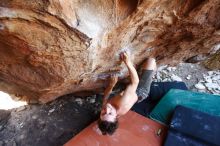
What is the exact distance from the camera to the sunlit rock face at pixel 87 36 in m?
2.00

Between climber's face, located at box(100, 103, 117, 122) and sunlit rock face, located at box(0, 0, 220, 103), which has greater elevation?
sunlit rock face, located at box(0, 0, 220, 103)

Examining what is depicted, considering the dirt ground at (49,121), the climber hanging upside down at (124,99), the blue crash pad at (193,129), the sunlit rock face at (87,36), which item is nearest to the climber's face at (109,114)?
the climber hanging upside down at (124,99)

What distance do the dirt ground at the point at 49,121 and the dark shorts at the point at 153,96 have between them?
61 cm

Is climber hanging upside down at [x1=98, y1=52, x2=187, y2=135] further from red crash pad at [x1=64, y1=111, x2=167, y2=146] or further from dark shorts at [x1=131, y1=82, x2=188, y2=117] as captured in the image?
red crash pad at [x1=64, y1=111, x2=167, y2=146]

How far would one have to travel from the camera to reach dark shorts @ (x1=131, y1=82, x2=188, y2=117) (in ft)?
12.3

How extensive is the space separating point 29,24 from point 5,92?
69.8 inches

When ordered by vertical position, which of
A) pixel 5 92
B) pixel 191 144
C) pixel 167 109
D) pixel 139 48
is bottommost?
pixel 191 144

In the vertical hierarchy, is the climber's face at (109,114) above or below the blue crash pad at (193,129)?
above

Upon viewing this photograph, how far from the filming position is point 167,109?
3.60 meters

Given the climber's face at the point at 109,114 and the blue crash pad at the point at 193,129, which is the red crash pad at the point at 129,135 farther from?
the climber's face at the point at 109,114

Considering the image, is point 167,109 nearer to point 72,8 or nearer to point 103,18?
point 103,18

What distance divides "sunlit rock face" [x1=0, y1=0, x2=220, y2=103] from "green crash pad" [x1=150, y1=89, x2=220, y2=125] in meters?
0.64

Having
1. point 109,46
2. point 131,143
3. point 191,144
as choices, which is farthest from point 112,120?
point 191,144

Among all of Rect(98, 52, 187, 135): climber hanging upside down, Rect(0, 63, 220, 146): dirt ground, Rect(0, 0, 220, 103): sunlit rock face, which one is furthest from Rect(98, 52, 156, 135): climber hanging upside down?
Rect(0, 63, 220, 146): dirt ground
